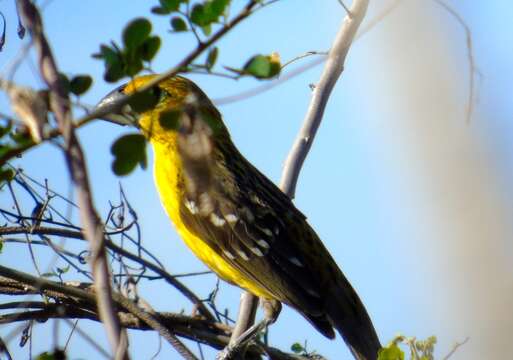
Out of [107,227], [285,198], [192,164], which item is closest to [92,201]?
[192,164]

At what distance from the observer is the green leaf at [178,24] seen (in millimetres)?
1821

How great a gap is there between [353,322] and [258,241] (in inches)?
28.0

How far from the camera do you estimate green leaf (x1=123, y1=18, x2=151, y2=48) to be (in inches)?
61.9

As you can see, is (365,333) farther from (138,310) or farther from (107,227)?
(138,310)

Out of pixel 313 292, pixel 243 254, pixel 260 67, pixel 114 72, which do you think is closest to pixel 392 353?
pixel 260 67

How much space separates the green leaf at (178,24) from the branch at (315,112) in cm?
159

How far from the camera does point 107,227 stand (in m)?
3.48

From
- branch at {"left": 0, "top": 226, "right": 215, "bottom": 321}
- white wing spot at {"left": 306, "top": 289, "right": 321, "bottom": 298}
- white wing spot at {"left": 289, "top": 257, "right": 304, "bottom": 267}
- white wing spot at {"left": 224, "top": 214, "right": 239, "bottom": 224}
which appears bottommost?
branch at {"left": 0, "top": 226, "right": 215, "bottom": 321}

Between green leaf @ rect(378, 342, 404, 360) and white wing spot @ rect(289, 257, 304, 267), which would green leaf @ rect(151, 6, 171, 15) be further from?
white wing spot @ rect(289, 257, 304, 267)

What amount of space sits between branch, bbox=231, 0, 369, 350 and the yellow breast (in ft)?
1.01

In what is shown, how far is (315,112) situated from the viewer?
151 inches

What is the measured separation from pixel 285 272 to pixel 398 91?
192 centimetres

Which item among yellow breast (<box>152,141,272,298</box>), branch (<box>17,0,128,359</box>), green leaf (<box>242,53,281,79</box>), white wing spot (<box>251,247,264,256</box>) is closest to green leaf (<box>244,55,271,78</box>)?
green leaf (<box>242,53,281,79</box>)

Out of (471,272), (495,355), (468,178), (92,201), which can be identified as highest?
(468,178)
